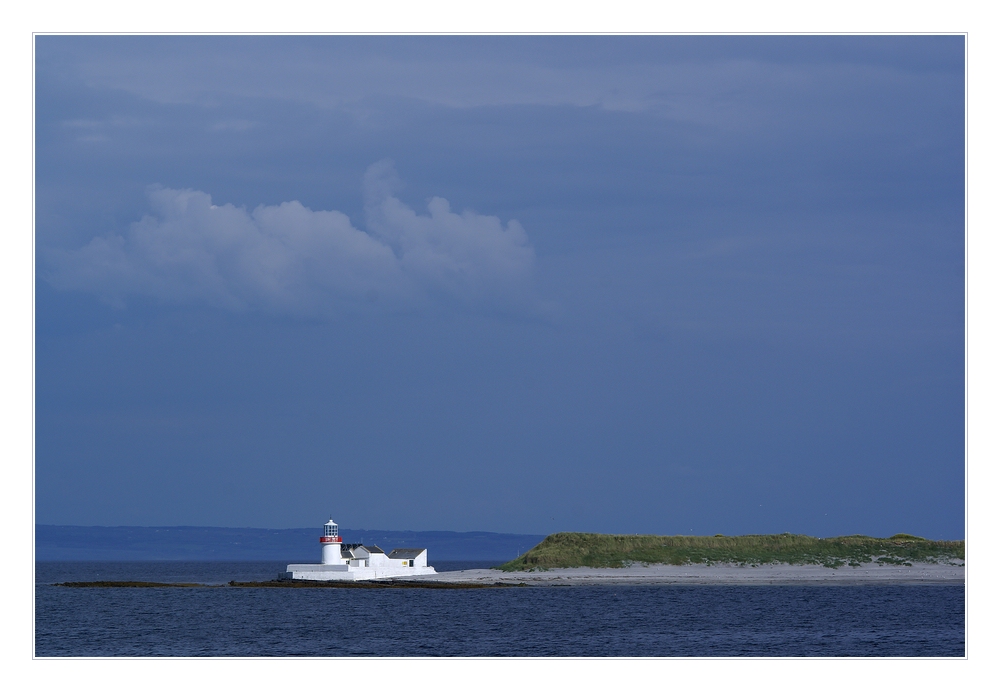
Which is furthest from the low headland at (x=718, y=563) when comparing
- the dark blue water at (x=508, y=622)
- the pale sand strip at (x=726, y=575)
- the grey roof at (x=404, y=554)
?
the dark blue water at (x=508, y=622)

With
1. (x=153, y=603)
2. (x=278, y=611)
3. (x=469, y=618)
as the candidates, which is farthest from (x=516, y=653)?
(x=153, y=603)

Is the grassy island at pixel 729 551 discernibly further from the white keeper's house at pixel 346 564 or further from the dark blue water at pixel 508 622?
the dark blue water at pixel 508 622

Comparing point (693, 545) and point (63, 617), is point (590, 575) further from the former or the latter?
point (63, 617)

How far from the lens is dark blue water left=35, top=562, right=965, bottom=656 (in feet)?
143

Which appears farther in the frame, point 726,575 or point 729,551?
point 729,551

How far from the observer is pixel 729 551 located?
328 feet

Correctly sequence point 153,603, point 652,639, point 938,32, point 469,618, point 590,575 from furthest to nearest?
1. point 590,575
2. point 153,603
3. point 469,618
4. point 652,639
5. point 938,32


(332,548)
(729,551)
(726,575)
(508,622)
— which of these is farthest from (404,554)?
(508,622)

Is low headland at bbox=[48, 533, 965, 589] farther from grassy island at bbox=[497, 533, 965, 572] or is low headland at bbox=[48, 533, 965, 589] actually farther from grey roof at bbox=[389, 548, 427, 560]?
grey roof at bbox=[389, 548, 427, 560]

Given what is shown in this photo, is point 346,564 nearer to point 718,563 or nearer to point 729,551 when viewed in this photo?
point 718,563

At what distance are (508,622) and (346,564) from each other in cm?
3631

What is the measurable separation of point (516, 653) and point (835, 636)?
51.6 ft

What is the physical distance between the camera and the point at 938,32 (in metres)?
28.6
